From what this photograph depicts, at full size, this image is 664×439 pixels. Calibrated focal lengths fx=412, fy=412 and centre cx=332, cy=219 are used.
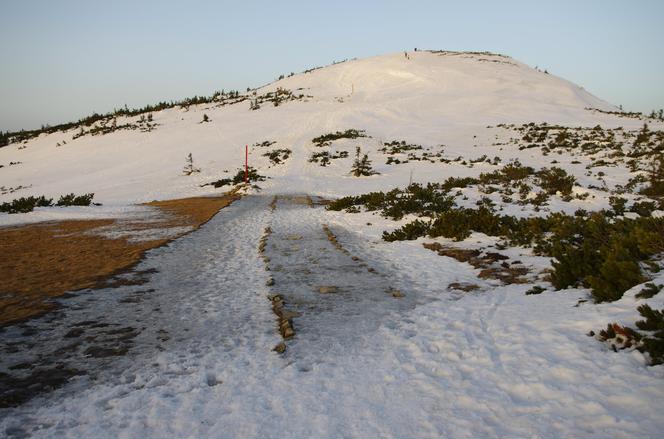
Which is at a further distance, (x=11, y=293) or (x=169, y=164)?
(x=169, y=164)

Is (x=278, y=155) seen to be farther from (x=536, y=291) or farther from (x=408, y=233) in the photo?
(x=536, y=291)

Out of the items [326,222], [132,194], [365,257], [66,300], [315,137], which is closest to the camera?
[66,300]

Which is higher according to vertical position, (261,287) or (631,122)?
(631,122)

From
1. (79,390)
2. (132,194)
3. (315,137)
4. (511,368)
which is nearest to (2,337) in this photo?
(79,390)

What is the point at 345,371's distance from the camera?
14.8 feet

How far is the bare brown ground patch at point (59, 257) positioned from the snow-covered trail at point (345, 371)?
2.71 feet

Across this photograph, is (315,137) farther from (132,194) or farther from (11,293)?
(11,293)

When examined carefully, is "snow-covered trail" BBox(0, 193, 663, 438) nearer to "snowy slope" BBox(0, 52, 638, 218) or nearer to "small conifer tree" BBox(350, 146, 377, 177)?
"snowy slope" BBox(0, 52, 638, 218)

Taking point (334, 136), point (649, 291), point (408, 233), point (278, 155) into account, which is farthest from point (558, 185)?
point (334, 136)

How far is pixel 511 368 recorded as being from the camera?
14.2ft

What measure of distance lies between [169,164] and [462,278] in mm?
33805

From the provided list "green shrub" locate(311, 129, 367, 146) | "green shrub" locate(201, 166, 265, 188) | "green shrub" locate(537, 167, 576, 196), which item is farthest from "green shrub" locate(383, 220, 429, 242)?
"green shrub" locate(311, 129, 367, 146)

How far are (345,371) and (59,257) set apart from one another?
8.54 metres

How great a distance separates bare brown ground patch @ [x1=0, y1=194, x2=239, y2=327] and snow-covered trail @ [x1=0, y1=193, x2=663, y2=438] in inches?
32.5
